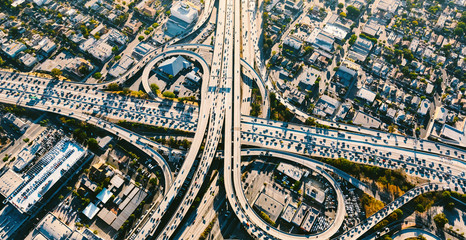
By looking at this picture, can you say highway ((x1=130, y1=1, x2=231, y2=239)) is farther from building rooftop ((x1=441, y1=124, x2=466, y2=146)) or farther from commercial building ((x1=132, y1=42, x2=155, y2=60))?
building rooftop ((x1=441, y1=124, x2=466, y2=146))

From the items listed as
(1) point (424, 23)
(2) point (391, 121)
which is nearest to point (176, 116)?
(2) point (391, 121)

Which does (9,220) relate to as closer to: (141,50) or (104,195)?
(104,195)

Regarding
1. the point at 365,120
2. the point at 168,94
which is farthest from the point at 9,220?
A: the point at 365,120

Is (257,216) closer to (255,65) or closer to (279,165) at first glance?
(279,165)

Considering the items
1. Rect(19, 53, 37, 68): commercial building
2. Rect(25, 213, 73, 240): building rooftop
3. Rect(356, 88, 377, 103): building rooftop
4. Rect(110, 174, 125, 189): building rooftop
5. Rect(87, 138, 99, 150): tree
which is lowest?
Rect(25, 213, 73, 240): building rooftop

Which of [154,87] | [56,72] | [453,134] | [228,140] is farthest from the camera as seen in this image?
[56,72]

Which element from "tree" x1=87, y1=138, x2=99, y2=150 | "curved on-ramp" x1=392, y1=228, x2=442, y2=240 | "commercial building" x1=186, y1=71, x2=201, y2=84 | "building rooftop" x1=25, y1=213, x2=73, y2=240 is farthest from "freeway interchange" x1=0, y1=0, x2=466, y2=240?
"building rooftop" x1=25, y1=213, x2=73, y2=240
